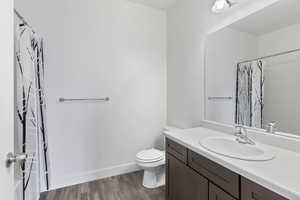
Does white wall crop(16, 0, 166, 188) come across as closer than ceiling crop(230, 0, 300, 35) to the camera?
No

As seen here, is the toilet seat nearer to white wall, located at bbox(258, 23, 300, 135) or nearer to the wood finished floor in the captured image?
the wood finished floor

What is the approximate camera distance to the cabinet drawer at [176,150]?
137 cm

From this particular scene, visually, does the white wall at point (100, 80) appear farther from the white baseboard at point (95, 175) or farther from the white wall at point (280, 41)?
the white wall at point (280, 41)

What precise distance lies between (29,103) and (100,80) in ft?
3.11

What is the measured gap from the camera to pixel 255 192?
0.80 meters

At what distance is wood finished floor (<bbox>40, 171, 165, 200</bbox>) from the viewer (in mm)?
1883

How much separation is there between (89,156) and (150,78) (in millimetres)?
1436

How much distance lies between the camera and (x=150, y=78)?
2.58m

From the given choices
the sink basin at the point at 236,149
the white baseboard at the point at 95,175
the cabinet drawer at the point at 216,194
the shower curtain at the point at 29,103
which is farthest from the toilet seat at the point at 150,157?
the shower curtain at the point at 29,103

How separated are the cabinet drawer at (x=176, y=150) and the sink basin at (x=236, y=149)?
0.19 metres

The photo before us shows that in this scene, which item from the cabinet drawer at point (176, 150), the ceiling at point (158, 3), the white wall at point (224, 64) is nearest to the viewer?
the cabinet drawer at point (176, 150)

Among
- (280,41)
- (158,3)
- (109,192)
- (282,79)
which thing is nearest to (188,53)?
(158,3)

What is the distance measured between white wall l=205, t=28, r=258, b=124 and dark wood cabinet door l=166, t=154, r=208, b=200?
0.67 meters

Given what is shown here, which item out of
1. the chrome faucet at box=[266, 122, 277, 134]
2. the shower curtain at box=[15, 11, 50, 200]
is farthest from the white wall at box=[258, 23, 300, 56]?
the shower curtain at box=[15, 11, 50, 200]
